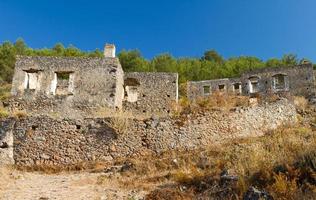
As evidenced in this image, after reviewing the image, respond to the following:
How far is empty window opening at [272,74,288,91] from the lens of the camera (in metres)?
24.3

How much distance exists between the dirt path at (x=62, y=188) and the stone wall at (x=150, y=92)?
9661mm

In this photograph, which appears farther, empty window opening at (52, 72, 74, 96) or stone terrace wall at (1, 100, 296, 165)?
empty window opening at (52, 72, 74, 96)

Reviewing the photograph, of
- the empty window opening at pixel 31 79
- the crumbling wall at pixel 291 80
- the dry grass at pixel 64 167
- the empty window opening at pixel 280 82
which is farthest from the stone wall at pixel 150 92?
the dry grass at pixel 64 167

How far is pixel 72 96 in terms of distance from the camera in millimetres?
17766

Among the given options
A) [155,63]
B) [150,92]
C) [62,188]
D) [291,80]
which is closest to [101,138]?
[62,188]

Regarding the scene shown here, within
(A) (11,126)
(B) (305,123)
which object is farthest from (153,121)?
(B) (305,123)

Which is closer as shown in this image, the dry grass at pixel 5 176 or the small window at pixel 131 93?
the dry grass at pixel 5 176

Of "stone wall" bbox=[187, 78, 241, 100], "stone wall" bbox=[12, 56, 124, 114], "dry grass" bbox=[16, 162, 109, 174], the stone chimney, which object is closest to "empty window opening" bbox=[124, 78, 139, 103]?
the stone chimney

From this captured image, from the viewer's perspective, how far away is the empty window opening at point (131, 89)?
2067 centimetres

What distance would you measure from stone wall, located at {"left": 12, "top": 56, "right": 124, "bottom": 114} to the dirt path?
24.1 ft

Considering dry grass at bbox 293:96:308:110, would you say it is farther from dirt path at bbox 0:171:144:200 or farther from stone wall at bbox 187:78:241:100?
dirt path at bbox 0:171:144:200

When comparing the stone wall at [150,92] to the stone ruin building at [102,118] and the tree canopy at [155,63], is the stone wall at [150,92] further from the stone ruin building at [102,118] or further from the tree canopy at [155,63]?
the tree canopy at [155,63]

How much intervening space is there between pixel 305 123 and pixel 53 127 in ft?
33.8

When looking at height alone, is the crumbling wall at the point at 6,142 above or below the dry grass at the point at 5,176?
above
